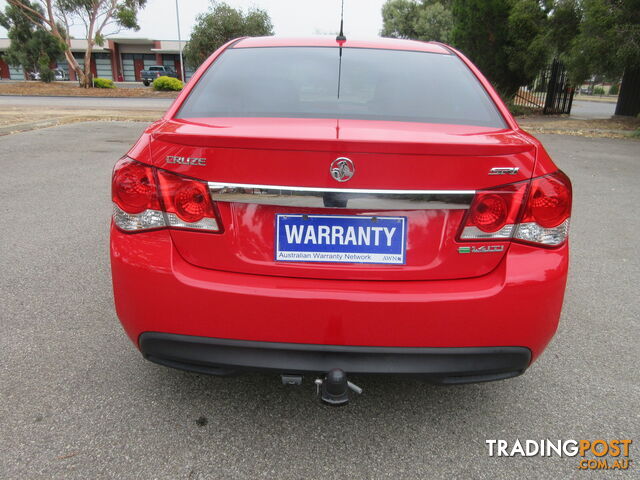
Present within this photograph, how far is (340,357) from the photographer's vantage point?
1745 millimetres

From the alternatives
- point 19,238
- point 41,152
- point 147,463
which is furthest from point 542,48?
point 147,463

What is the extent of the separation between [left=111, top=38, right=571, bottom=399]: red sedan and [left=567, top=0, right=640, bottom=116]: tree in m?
14.1

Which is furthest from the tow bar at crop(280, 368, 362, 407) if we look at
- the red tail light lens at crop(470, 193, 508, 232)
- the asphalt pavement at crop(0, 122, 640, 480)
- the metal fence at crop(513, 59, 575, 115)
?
the metal fence at crop(513, 59, 575, 115)

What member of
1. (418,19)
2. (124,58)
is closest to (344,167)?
(418,19)

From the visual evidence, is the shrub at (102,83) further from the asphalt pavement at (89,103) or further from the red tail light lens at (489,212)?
the red tail light lens at (489,212)

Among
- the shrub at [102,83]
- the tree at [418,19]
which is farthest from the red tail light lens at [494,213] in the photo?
the tree at [418,19]

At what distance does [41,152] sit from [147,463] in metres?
8.10

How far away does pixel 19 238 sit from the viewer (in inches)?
169

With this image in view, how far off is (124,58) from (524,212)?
2752 inches

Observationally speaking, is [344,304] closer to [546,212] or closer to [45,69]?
[546,212]

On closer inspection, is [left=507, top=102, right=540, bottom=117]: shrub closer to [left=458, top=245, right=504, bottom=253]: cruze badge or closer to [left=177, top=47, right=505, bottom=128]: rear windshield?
[left=177, top=47, right=505, bottom=128]: rear windshield

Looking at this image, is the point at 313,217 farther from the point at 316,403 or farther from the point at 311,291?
the point at 316,403

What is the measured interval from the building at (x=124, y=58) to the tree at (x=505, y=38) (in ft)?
163

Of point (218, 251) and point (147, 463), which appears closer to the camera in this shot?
point (218, 251)
